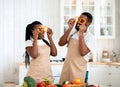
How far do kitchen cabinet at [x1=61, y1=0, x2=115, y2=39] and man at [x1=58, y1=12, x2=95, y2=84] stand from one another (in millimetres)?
2867

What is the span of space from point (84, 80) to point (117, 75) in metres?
2.64

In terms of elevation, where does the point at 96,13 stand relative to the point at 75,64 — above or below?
above

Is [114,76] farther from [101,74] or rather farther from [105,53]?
[105,53]

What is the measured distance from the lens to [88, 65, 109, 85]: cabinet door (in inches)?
221

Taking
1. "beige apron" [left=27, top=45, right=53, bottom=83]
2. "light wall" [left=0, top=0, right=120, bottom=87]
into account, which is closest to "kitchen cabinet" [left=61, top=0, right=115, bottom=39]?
"light wall" [left=0, top=0, right=120, bottom=87]

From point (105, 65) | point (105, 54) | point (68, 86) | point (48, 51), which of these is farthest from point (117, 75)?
point (68, 86)

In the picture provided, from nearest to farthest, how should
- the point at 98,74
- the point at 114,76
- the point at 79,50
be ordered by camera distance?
1. the point at 79,50
2. the point at 114,76
3. the point at 98,74

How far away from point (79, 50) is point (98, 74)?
9.67 ft

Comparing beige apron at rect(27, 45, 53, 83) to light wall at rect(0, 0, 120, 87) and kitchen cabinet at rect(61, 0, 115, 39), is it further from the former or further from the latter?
light wall at rect(0, 0, 120, 87)

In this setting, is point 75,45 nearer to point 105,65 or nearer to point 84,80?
point 84,80

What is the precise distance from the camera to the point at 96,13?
5883 mm

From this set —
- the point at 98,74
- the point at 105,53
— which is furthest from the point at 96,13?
the point at 98,74

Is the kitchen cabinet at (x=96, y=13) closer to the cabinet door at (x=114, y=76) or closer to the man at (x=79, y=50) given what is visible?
the cabinet door at (x=114, y=76)

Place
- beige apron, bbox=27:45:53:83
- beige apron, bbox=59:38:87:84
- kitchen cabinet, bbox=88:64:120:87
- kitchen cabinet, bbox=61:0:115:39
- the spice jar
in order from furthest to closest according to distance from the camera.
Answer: the spice jar < kitchen cabinet, bbox=61:0:115:39 < kitchen cabinet, bbox=88:64:120:87 < beige apron, bbox=59:38:87:84 < beige apron, bbox=27:45:53:83
